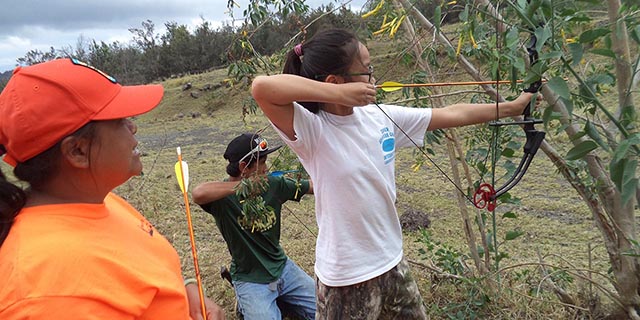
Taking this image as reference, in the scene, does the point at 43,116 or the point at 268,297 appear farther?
the point at 268,297

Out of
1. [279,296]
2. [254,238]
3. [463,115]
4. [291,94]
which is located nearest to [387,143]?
[463,115]

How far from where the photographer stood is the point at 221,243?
14.8ft

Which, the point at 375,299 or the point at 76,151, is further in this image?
the point at 375,299

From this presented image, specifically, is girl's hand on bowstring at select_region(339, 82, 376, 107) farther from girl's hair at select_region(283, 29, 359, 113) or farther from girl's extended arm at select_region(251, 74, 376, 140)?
girl's hair at select_region(283, 29, 359, 113)

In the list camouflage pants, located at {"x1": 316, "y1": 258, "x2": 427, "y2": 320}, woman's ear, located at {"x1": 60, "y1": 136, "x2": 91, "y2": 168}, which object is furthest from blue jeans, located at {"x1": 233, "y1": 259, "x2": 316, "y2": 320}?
woman's ear, located at {"x1": 60, "y1": 136, "x2": 91, "y2": 168}

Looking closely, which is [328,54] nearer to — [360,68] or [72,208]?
[360,68]

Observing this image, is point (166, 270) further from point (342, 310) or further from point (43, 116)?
point (342, 310)

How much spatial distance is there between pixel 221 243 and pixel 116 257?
11.6 feet

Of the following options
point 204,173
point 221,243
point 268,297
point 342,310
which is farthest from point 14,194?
point 204,173

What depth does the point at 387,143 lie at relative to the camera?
174 cm

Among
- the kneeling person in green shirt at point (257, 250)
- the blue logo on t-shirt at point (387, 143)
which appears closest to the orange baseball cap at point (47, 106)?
the blue logo on t-shirt at point (387, 143)

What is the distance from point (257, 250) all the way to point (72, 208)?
5.76 feet

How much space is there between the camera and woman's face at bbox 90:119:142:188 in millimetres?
1147

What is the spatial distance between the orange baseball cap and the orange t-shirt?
15 centimetres
